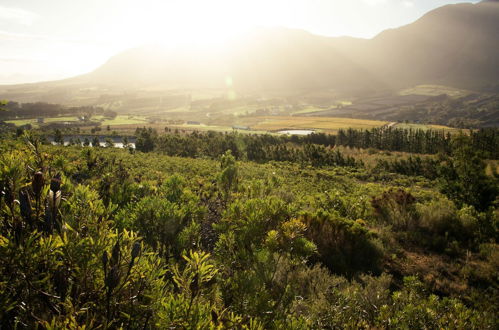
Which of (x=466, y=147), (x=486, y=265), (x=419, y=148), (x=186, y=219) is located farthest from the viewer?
(x=419, y=148)

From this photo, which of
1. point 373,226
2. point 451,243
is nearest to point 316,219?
point 373,226

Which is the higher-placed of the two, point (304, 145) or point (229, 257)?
point (229, 257)

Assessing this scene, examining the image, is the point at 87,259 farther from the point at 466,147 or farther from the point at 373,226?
the point at 466,147

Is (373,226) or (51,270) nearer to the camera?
(51,270)

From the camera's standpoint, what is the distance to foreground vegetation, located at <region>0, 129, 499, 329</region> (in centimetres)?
265

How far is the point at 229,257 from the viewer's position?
5371 mm

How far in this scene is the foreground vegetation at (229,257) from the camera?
Result: 265cm

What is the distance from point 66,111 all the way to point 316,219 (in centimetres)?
18498

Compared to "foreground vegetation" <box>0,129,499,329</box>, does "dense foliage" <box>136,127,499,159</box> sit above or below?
below

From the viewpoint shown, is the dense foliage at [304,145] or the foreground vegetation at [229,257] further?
the dense foliage at [304,145]

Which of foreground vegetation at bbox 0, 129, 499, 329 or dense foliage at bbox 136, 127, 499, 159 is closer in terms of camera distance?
foreground vegetation at bbox 0, 129, 499, 329

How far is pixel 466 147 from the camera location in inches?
768

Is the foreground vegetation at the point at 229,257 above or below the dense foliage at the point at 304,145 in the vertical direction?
above

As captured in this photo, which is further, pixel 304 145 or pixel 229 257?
pixel 304 145
